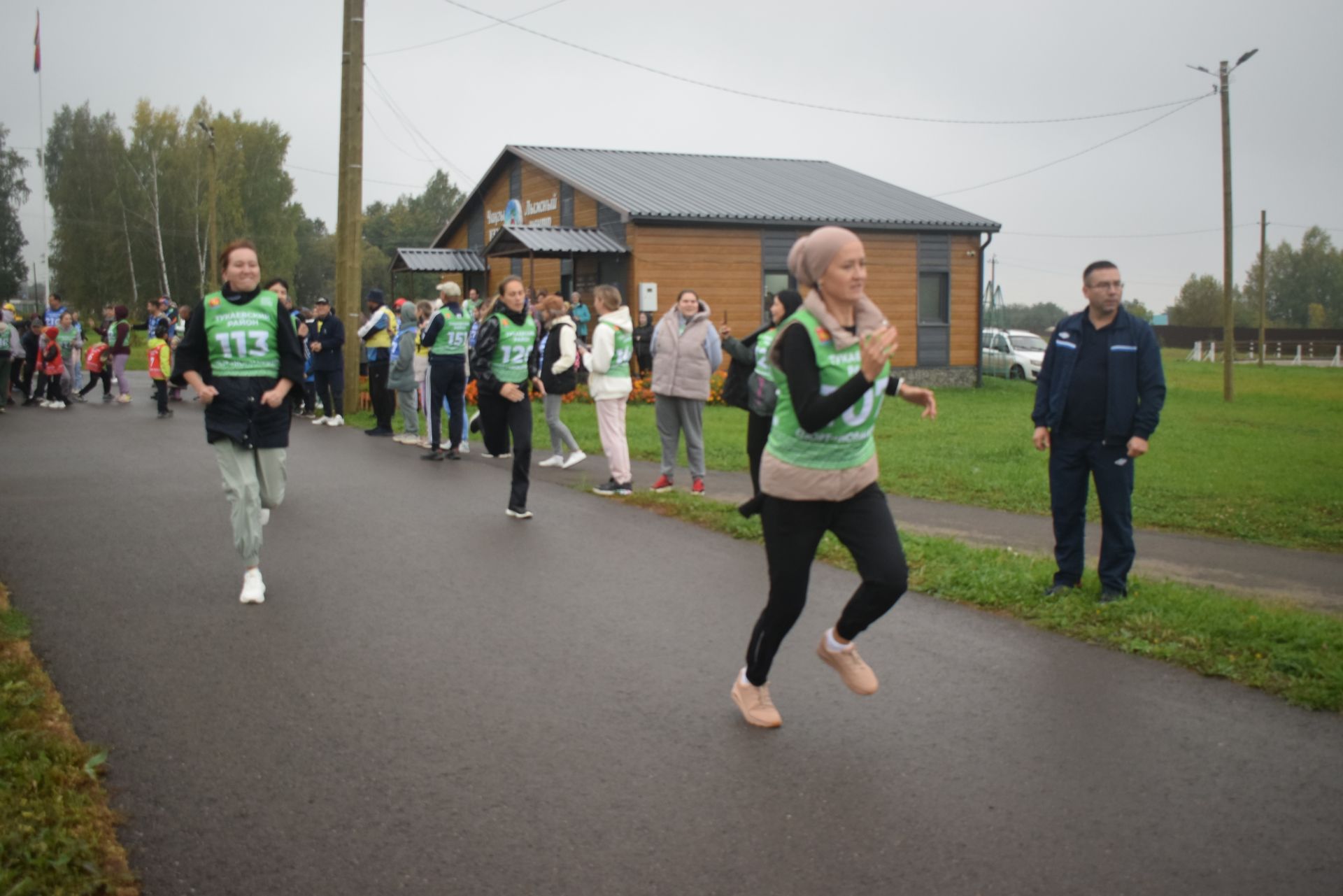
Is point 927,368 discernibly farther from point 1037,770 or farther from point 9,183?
point 9,183

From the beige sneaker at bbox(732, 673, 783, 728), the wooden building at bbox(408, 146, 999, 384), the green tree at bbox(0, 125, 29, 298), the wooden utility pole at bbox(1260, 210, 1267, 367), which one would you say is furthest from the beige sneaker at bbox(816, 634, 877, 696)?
the green tree at bbox(0, 125, 29, 298)

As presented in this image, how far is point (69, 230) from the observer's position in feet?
254

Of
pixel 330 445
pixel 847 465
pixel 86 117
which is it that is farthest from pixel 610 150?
pixel 86 117

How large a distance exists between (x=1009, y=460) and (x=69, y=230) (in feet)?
251

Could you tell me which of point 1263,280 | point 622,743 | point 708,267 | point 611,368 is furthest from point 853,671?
point 1263,280

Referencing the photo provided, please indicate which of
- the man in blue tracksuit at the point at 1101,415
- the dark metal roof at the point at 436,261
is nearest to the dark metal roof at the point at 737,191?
the dark metal roof at the point at 436,261

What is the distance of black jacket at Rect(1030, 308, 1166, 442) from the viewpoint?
22.4ft

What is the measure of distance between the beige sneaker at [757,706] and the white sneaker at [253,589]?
322 cm

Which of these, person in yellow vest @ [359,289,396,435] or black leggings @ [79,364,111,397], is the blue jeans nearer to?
person in yellow vest @ [359,289,396,435]

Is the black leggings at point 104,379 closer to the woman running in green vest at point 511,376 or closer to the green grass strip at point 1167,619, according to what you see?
the woman running in green vest at point 511,376

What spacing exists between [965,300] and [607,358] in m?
21.9

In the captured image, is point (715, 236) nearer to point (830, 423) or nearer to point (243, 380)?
point (243, 380)

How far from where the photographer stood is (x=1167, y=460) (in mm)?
15500

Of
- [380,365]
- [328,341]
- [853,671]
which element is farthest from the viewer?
[328,341]
